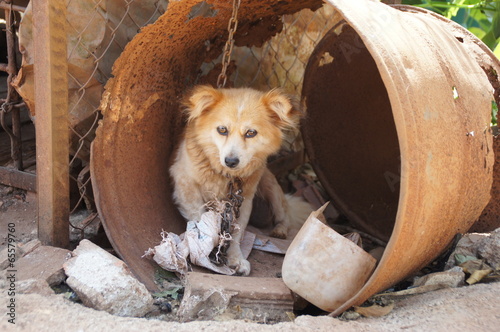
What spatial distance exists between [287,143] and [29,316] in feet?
11.5

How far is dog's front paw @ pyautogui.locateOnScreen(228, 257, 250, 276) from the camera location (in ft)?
9.37

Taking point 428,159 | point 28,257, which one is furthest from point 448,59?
point 28,257

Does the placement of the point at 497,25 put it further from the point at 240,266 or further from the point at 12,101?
the point at 12,101

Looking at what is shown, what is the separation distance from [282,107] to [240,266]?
110cm

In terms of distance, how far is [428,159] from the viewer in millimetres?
1953

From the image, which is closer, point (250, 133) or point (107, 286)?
point (107, 286)

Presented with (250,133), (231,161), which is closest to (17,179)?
(231,161)

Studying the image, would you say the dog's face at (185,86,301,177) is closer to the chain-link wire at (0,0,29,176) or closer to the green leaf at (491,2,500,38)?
the chain-link wire at (0,0,29,176)

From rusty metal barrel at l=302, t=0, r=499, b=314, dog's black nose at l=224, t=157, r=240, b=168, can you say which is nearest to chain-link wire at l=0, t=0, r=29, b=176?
dog's black nose at l=224, t=157, r=240, b=168

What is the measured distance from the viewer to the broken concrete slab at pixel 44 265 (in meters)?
2.30

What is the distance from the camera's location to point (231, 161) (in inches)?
116

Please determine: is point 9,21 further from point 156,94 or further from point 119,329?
point 119,329

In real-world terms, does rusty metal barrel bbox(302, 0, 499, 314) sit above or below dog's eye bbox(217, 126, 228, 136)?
above

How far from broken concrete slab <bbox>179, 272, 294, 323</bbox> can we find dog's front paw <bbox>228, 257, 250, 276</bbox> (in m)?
0.34
